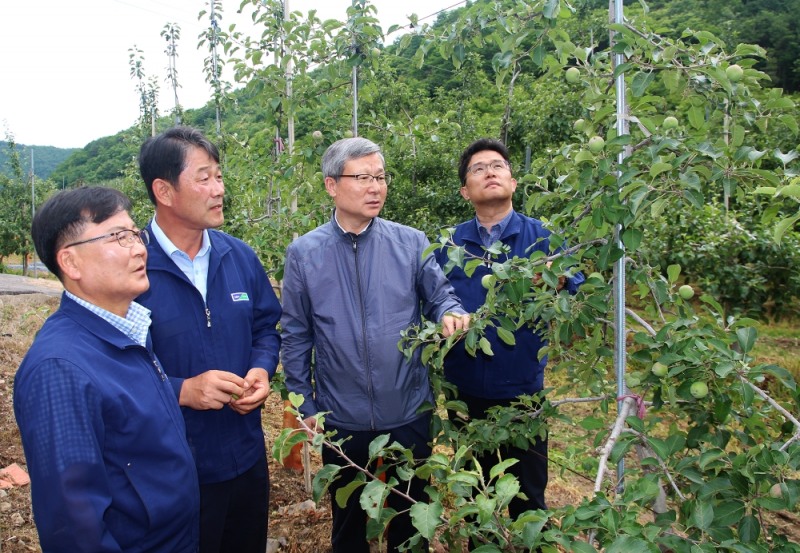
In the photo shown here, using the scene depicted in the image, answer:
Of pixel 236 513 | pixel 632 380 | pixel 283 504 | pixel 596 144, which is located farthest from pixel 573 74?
pixel 283 504

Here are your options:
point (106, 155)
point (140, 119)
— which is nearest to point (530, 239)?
point (140, 119)

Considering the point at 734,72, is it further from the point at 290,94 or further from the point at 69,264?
the point at 290,94

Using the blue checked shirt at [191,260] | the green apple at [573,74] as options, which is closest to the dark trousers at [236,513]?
the blue checked shirt at [191,260]

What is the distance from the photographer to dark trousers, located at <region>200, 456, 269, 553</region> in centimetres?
201

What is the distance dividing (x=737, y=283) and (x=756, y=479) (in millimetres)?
6289

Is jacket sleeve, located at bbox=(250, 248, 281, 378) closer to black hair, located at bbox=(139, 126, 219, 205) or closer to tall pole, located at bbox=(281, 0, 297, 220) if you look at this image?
black hair, located at bbox=(139, 126, 219, 205)

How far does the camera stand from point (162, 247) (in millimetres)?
2004

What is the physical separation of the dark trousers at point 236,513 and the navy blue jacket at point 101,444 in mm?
351

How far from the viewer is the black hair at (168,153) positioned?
6.54 feet

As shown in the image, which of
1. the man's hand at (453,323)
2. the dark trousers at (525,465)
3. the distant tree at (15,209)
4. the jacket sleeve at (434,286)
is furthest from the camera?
the distant tree at (15,209)

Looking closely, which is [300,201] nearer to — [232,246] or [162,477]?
[232,246]

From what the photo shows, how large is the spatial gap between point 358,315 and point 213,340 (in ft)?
1.68

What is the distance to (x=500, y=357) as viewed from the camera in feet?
8.32

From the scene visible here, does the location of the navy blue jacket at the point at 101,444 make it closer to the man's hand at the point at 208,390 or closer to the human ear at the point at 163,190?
the man's hand at the point at 208,390
